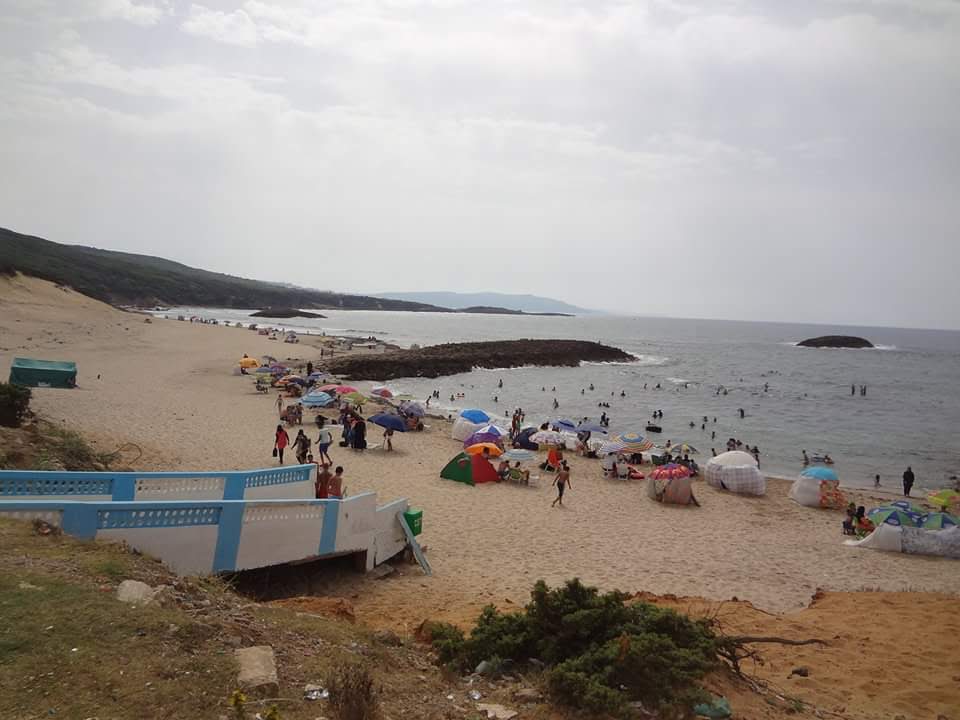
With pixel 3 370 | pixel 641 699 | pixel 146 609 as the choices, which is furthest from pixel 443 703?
pixel 3 370


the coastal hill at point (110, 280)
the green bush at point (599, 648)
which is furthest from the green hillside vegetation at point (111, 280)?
the green bush at point (599, 648)

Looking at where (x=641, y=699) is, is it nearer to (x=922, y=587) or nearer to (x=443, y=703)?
(x=443, y=703)

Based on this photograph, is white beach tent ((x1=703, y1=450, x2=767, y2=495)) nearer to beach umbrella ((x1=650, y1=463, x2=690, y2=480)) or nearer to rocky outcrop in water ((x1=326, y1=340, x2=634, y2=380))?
beach umbrella ((x1=650, y1=463, x2=690, y2=480))

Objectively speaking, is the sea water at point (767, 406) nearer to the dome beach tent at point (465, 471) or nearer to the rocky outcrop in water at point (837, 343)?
the dome beach tent at point (465, 471)

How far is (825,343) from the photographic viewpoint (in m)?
120

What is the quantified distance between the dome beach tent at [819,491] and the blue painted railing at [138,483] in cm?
1514

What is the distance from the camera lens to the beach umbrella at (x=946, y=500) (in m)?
18.4

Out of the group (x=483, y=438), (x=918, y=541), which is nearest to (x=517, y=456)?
(x=483, y=438)

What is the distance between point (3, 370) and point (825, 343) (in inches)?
5036

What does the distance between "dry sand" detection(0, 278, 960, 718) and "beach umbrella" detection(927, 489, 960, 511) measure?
3.59m

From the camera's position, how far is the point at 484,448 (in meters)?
19.5

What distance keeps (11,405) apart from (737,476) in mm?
18704

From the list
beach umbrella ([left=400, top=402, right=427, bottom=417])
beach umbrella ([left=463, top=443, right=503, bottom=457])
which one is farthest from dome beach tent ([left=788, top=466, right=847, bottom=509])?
beach umbrella ([left=400, top=402, right=427, bottom=417])

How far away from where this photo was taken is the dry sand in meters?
9.42
